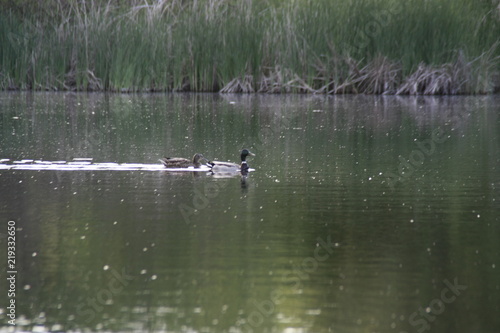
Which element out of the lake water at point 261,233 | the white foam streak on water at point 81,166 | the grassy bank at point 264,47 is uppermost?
the grassy bank at point 264,47

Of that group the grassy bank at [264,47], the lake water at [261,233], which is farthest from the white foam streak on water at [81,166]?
the grassy bank at [264,47]

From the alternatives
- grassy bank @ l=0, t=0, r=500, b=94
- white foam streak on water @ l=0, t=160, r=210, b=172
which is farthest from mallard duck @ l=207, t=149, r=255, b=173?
grassy bank @ l=0, t=0, r=500, b=94

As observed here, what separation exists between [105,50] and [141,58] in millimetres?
933

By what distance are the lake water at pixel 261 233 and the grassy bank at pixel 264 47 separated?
7402mm

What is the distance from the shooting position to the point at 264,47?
24.1m

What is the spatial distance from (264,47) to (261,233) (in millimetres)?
16608

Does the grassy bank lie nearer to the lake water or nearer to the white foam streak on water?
the lake water

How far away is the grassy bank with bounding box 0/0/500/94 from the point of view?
2297 centimetres

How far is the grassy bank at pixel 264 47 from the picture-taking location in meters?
23.0

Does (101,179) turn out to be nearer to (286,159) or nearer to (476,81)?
(286,159)

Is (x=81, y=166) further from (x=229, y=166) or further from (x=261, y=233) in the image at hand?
(x=261, y=233)

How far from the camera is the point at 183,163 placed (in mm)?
12023

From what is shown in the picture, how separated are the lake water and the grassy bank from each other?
740 cm

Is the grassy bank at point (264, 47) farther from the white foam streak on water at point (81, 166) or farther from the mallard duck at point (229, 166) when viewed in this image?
the white foam streak on water at point (81, 166)
